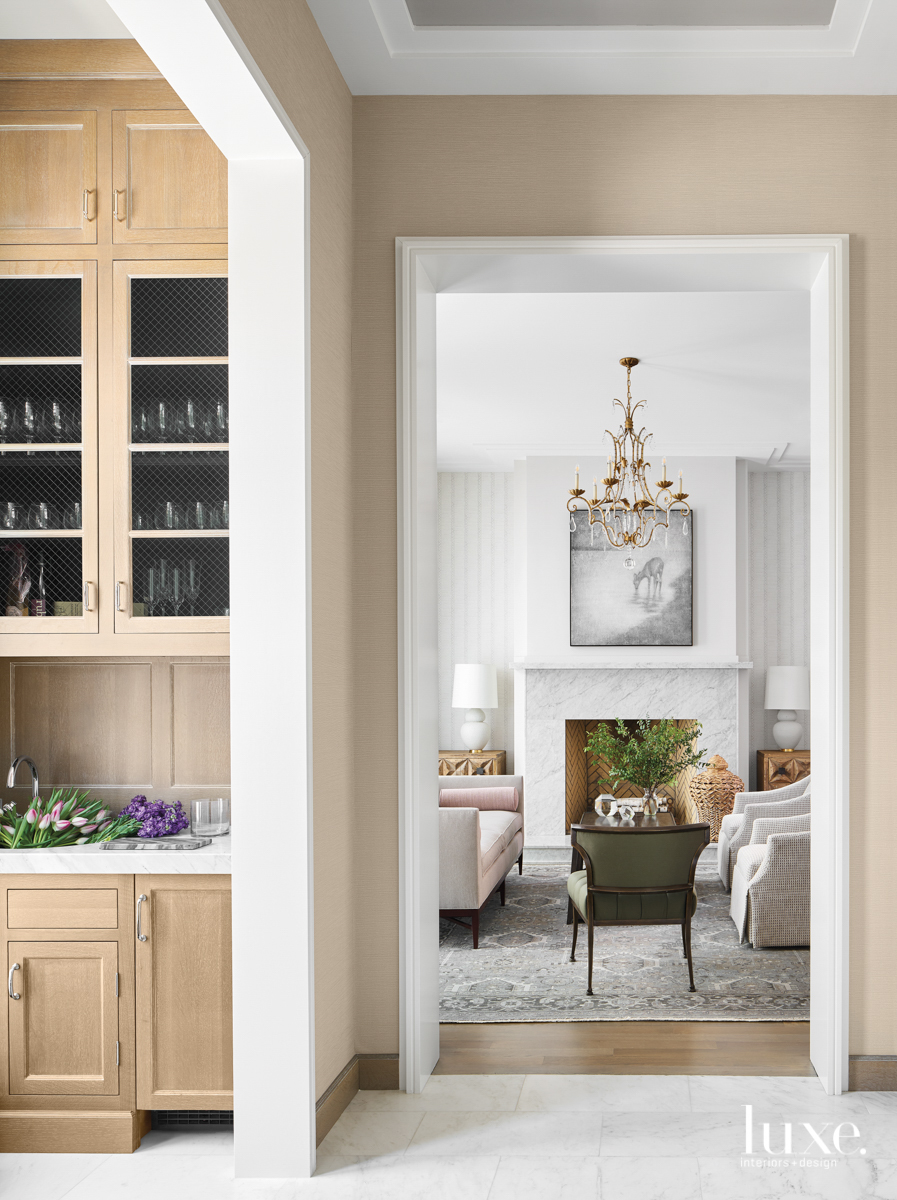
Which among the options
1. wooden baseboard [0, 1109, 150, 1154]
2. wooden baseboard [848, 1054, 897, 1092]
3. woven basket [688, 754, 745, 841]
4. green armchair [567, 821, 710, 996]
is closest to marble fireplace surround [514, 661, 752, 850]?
woven basket [688, 754, 745, 841]

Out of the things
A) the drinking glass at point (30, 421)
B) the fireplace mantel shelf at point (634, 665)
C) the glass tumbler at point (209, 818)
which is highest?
the drinking glass at point (30, 421)

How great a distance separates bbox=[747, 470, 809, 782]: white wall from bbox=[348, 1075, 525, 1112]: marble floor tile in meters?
5.74

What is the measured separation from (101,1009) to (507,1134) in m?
1.16

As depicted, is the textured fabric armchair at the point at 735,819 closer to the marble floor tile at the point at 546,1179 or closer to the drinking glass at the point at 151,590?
the marble floor tile at the point at 546,1179

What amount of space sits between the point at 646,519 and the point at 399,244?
488cm

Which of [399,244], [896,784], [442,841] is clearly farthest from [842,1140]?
[399,244]

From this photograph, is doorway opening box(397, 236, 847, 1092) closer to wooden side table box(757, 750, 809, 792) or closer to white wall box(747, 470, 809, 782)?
white wall box(747, 470, 809, 782)

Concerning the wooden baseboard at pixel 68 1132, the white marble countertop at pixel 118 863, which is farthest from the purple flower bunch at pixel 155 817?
the wooden baseboard at pixel 68 1132

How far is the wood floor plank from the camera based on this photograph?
3.12m

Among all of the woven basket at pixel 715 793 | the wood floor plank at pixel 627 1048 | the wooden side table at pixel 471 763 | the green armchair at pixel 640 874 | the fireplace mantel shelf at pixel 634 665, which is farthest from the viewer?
the wooden side table at pixel 471 763

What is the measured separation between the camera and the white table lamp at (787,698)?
25.5ft

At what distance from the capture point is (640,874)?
14.2 feet

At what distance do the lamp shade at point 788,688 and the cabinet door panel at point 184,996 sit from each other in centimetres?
615

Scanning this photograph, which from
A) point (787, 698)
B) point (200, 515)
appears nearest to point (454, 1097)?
point (200, 515)
